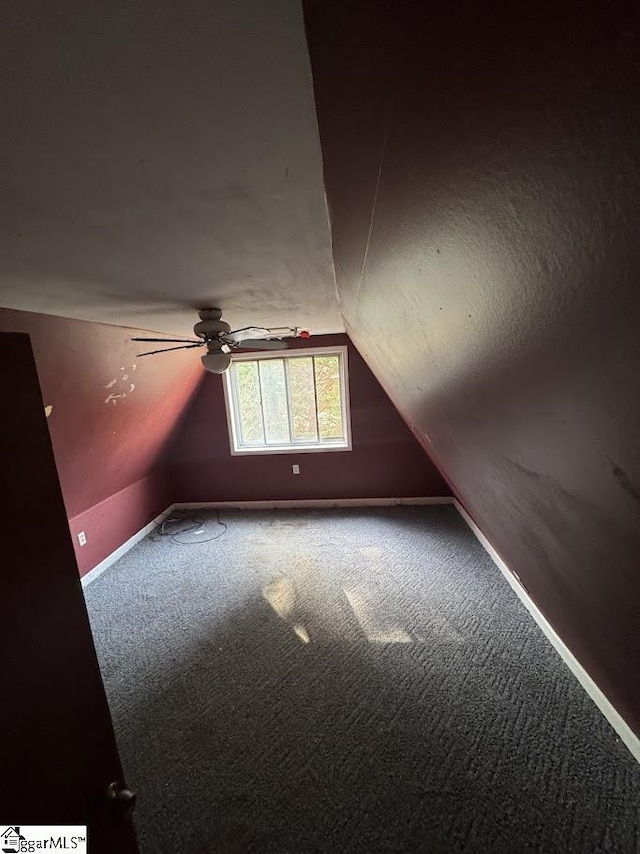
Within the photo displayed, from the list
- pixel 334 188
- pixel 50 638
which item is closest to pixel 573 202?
pixel 334 188

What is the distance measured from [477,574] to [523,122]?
3210 millimetres

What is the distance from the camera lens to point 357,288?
1201 mm

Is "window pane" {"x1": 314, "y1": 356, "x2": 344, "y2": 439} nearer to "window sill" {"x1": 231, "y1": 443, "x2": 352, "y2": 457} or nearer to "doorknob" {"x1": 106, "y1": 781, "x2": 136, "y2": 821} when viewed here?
"window sill" {"x1": 231, "y1": 443, "x2": 352, "y2": 457}

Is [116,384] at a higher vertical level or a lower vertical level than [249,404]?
higher

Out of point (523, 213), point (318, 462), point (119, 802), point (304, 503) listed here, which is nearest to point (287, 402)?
point (318, 462)

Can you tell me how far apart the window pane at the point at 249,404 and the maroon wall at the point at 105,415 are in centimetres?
50

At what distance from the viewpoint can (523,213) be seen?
0.32 meters

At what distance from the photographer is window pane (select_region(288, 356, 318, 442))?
4285 mm

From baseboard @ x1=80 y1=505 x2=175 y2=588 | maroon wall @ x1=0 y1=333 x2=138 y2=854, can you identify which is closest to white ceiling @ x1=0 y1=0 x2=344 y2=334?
maroon wall @ x1=0 y1=333 x2=138 y2=854

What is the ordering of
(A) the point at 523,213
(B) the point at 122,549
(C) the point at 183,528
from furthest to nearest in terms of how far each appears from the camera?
(C) the point at 183,528 → (B) the point at 122,549 → (A) the point at 523,213

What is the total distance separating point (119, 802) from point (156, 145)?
1424 mm

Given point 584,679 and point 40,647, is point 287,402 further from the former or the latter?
point 40,647

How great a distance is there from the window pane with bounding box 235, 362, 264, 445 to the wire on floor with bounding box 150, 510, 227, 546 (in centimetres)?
99

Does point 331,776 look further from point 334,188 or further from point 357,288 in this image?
point 334,188
